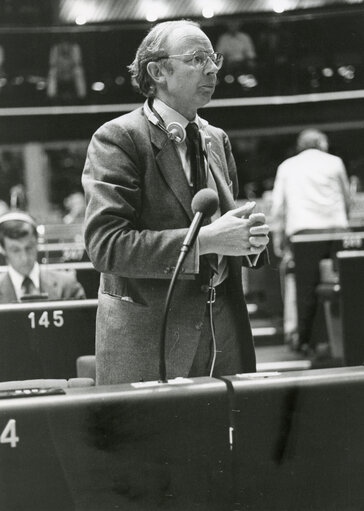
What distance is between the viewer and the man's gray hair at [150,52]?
189cm

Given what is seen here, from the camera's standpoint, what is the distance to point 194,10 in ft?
42.6

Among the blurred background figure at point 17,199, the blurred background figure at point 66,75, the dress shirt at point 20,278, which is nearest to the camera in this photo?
the dress shirt at point 20,278

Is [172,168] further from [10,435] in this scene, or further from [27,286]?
[27,286]

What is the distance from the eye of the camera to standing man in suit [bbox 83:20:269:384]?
1.73m

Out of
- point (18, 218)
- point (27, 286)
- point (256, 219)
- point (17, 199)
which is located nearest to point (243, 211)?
point (256, 219)

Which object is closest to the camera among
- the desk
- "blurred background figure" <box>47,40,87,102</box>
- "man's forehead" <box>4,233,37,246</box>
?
the desk

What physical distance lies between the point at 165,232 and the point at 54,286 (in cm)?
217

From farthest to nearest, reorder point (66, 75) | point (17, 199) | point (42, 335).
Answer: point (66, 75)
point (17, 199)
point (42, 335)

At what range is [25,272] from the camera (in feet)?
13.1

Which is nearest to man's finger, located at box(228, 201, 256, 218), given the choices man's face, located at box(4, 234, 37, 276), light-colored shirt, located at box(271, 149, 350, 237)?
man's face, located at box(4, 234, 37, 276)

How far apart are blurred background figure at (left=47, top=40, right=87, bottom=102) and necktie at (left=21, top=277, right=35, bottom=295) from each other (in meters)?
8.73

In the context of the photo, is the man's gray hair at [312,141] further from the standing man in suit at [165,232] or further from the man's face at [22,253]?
the standing man in suit at [165,232]

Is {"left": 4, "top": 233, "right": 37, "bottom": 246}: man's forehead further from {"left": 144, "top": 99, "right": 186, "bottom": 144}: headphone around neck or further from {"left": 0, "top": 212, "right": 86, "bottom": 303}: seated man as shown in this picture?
{"left": 144, "top": 99, "right": 186, "bottom": 144}: headphone around neck

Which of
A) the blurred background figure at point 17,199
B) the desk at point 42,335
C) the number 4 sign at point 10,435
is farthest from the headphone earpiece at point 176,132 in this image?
the blurred background figure at point 17,199
